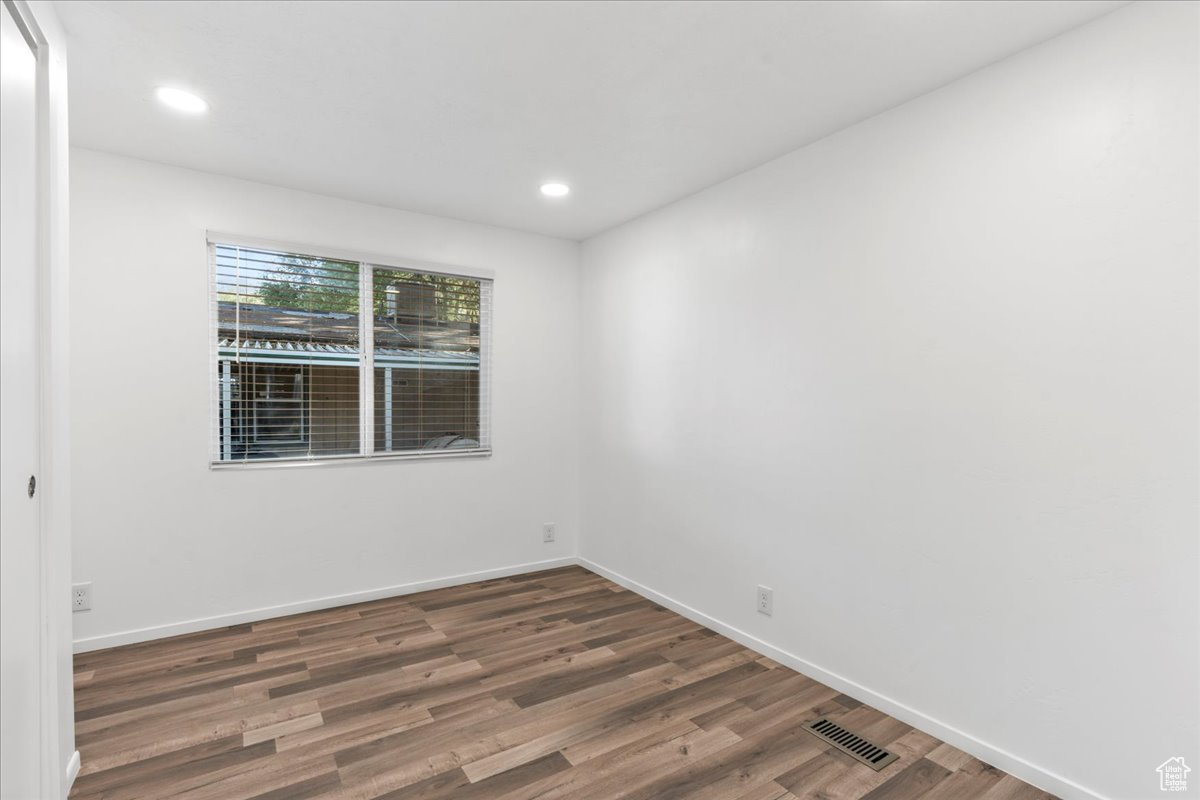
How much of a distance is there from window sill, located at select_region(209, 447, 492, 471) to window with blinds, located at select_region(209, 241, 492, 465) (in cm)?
1

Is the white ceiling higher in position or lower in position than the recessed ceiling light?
lower

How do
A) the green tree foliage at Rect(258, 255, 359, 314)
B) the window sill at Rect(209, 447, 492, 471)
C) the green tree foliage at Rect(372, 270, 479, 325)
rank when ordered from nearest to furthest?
the window sill at Rect(209, 447, 492, 471) → the green tree foliage at Rect(258, 255, 359, 314) → the green tree foliage at Rect(372, 270, 479, 325)

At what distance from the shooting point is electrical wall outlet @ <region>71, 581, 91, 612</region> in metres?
2.88

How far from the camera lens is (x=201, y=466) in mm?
3176

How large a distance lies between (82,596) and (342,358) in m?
1.72

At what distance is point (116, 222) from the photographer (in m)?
2.95

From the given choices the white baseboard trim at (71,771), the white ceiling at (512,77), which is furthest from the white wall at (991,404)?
the white baseboard trim at (71,771)

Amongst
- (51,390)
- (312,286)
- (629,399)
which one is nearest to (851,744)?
(629,399)

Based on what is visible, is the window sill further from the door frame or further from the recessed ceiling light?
the recessed ceiling light

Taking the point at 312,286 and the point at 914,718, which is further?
the point at 312,286

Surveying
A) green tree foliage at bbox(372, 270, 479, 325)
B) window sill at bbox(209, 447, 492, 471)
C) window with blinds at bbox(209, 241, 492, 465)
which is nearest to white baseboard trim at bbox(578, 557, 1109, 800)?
window sill at bbox(209, 447, 492, 471)

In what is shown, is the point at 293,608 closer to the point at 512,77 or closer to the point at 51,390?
the point at 51,390

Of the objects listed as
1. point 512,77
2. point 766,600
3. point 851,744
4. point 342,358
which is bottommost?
point 851,744

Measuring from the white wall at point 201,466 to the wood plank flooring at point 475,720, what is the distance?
0.95 ft
